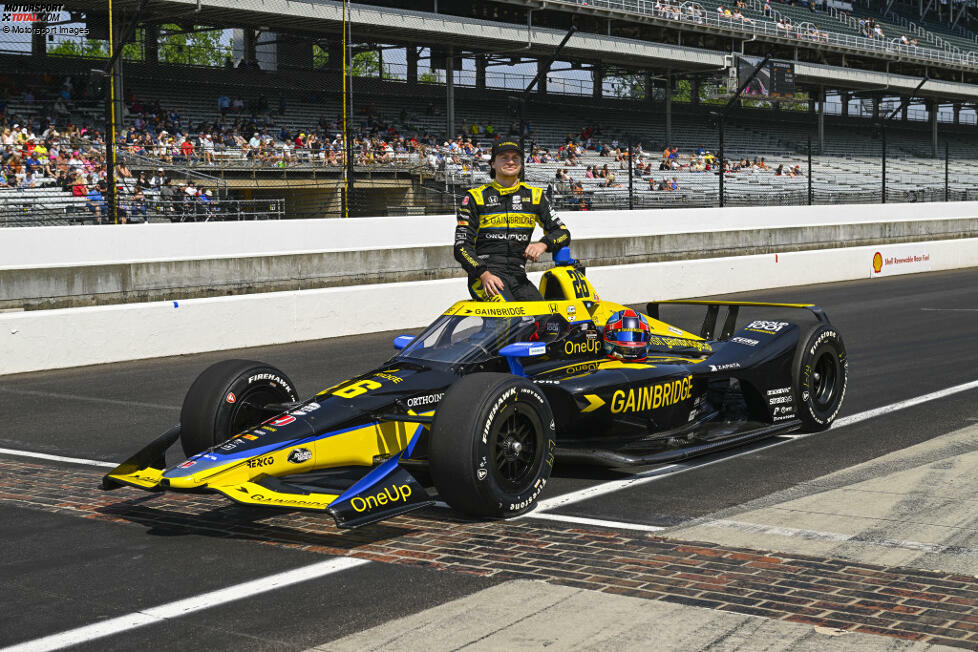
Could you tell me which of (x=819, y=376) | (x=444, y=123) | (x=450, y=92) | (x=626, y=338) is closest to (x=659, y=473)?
(x=626, y=338)

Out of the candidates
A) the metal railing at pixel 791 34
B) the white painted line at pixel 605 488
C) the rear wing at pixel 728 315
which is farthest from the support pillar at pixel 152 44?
the white painted line at pixel 605 488

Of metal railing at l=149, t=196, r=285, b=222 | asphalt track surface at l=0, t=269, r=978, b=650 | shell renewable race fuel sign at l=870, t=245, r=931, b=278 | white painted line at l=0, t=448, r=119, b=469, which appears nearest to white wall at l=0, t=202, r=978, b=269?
metal railing at l=149, t=196, r=285, b=222

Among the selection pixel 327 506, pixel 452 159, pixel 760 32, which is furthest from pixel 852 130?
pixel 327 506

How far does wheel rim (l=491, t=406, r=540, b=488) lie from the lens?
629 centimetres

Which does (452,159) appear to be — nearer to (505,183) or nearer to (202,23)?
(202,23)

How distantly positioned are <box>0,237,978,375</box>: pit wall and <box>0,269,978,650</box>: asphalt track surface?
36 cm

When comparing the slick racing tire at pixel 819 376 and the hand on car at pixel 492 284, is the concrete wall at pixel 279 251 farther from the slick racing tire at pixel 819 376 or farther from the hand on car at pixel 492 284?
the slick racing tire at pixel 819 376

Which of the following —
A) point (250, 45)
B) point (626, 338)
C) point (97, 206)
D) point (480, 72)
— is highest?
point (480, 72)

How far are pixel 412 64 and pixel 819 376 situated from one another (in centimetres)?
3122

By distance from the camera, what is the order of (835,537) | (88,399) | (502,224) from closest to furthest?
(835,537) < (502,224) < (88,399)

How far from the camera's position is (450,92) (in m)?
37.0

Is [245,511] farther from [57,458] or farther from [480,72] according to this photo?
[480,72]

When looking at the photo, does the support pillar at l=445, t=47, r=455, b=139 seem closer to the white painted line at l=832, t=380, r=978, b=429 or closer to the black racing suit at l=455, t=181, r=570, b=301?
the white painted line at l=832, t=380, r=978, b=429

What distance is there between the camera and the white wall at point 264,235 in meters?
16.9
